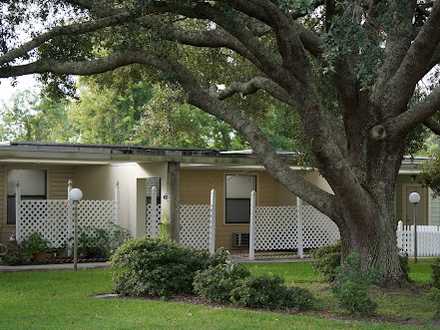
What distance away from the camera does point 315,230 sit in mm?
21297

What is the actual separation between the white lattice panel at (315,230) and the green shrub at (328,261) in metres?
6.74

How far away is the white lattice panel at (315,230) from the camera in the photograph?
2125cm

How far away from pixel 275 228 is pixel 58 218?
5734 millimetres

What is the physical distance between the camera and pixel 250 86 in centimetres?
1360

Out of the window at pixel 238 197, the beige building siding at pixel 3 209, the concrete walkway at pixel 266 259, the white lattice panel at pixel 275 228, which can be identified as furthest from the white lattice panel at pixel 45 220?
the window at pixel 238 197

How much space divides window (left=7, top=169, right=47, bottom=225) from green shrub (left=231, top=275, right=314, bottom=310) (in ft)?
36.7

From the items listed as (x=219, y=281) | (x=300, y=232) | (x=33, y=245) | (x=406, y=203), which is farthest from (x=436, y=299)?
(x=406, y=203)

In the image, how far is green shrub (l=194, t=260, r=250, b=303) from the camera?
11.2 metres

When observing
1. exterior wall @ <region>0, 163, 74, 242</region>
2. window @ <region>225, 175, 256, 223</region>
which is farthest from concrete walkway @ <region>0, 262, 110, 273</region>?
window @ <region>225, 175, 256, 223</region>

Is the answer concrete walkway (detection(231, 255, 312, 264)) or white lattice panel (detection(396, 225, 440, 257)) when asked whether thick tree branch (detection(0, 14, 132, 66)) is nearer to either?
concrete walkway (detection(231, 255, 312, 264))

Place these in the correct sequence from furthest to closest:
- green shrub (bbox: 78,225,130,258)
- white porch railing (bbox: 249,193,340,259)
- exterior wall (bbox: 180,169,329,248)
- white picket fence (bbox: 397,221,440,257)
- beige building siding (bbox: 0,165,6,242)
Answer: exterior wall (bbox: 180,169,329,248) → white picket fence (bbox: 397,221,440,257) → white porch railing (bbox: 249,193,340,259) → beige building siding (bbox: 0,165,6,242) → green shrub (bbox: 78,225,130,258)

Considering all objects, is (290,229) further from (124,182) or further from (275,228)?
(124,182)

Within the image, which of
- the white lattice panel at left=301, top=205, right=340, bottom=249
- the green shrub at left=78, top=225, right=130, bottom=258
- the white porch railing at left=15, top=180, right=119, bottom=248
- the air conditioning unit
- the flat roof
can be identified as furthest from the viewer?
the air conditioning unit

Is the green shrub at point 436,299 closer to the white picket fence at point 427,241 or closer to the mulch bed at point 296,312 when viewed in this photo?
the mulch bed at point 296,312
